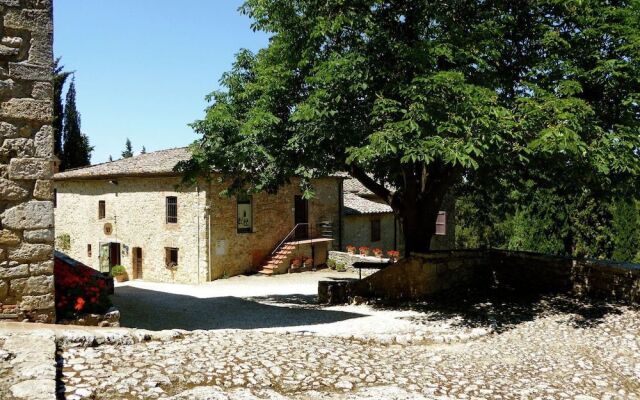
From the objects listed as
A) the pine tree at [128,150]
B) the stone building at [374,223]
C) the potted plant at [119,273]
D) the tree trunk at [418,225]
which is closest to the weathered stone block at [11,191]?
the tree trunk at [418,225]

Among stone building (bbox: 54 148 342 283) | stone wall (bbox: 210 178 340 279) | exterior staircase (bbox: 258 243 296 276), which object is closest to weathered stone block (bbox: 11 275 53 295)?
stone building (bbox: 54 148 342 283)

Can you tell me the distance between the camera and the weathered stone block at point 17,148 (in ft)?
18.3

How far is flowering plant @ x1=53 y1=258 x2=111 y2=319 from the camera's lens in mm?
6435

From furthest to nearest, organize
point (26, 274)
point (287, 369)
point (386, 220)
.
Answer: point (386, 220)
point (26, 274)
point (287, 369)

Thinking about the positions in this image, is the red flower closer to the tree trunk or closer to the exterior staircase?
the tree trunk

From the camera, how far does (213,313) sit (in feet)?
42.6

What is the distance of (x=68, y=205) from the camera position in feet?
88.8

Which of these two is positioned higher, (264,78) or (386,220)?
(264,78)

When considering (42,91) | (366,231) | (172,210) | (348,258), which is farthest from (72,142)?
(42,91)

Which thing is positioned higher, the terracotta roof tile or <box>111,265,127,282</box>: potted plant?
the terracotta roof tile

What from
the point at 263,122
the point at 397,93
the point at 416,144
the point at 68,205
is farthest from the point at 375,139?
the point at 68,205

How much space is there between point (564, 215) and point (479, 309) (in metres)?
14.2

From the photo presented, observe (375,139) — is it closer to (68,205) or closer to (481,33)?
(481,33)

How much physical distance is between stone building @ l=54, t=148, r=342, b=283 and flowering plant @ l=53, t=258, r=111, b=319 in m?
13.4
